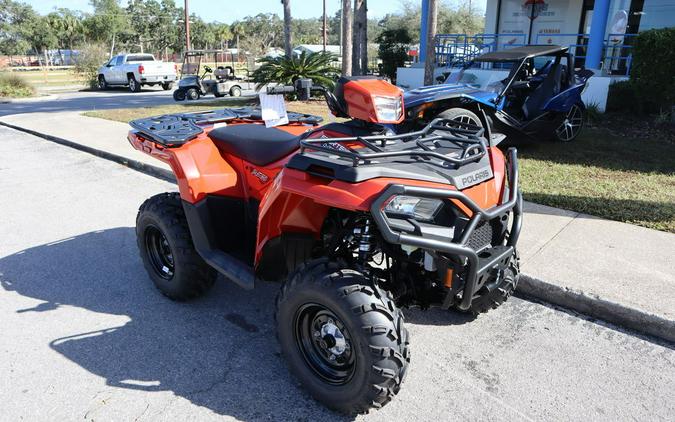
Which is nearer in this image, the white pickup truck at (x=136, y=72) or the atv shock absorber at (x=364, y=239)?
the atv shock absorber at (x=364, y=239)

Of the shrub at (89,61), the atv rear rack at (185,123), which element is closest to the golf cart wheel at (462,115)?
the atv rear rack at (185,123)

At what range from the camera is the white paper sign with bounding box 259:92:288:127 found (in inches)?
134

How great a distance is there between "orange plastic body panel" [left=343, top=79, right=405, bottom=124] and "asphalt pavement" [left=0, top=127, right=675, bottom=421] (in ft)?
4.91

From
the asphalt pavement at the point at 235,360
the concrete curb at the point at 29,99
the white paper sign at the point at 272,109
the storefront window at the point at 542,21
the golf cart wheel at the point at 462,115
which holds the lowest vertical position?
the concrete curb at the point at 29,99

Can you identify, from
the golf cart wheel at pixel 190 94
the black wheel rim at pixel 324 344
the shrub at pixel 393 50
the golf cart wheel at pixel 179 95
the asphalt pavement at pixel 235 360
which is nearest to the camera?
the black wheel rim at pixel 324 344

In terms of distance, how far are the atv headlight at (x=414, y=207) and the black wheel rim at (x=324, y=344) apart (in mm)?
586

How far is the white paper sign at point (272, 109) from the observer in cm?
341

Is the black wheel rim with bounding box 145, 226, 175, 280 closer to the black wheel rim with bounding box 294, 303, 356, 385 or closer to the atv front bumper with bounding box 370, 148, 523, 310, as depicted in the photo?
the black wheel rim with bounding box 294, 303, 356, 385

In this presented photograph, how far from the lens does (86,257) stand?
15.8 ft

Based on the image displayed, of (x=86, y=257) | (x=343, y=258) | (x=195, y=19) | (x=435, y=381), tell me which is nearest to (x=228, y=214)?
(x=343, y=258)

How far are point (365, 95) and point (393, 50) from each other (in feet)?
62.0

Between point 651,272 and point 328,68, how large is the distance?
526 inches

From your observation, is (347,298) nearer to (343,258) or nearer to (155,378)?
(343,258)

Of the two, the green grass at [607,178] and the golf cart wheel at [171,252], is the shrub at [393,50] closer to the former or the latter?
the green grass at [607,178]
